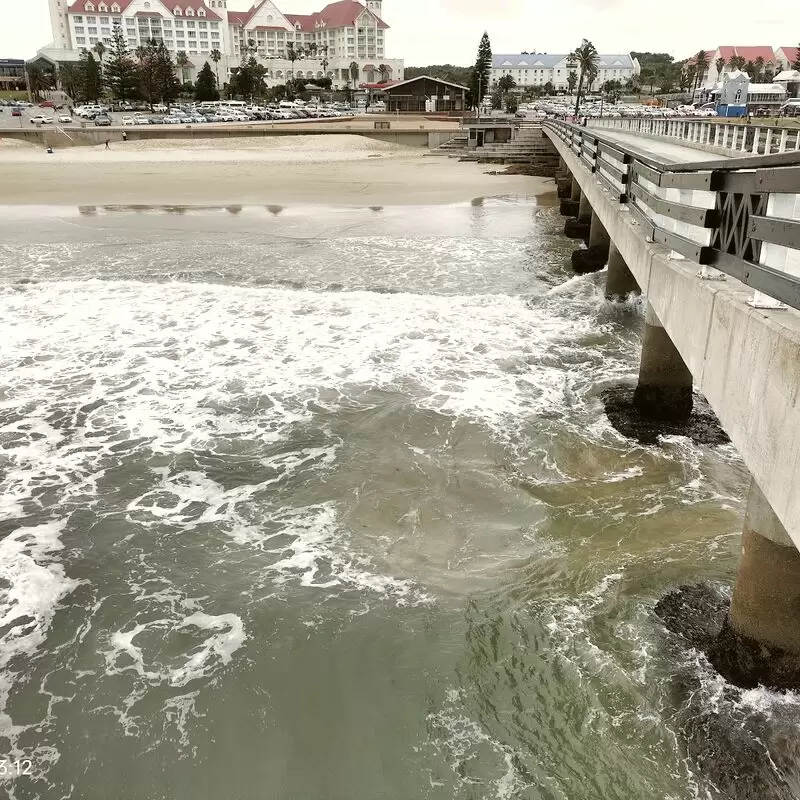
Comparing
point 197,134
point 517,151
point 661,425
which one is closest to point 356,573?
point 661,425

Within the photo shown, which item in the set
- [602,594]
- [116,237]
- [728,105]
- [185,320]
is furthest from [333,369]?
[728,105]

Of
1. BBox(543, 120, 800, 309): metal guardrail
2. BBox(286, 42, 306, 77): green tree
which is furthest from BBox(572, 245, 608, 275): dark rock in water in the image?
BBox(286, 42, 306, 77): green tree

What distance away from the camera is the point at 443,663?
4730mm

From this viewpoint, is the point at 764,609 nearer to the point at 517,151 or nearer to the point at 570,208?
the point at 570,208

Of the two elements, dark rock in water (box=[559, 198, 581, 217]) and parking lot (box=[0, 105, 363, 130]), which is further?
parking lot (box=[0, 105, 363, 130])

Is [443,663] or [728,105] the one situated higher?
[728,105]

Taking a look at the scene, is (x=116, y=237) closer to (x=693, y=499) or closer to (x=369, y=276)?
(x=369, y=276)

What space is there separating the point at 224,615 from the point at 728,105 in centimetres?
5001

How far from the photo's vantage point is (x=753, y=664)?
14.1ft

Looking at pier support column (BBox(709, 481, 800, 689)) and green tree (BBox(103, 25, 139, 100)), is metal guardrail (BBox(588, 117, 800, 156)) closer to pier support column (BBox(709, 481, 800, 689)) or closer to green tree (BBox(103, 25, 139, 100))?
pier support column (BBox(709, 481, 800, 689))

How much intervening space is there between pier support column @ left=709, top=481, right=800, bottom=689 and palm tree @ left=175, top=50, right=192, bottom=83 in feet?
473

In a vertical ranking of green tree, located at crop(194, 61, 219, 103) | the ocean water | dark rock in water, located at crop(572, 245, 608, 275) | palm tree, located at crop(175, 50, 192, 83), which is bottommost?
the ocean water

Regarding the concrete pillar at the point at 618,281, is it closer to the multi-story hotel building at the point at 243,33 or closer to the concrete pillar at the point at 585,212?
the concrete pillar at the point at 585,212

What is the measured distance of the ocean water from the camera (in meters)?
4.07
